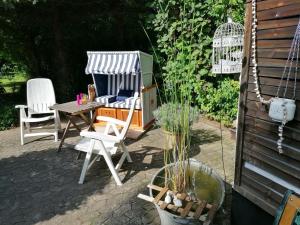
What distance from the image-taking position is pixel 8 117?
21.2 ft

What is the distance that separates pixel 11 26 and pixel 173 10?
195 inches

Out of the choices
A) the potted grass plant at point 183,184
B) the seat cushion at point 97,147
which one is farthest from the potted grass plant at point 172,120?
the seat cushion at point 97,147

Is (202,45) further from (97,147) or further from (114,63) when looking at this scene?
(97,147)

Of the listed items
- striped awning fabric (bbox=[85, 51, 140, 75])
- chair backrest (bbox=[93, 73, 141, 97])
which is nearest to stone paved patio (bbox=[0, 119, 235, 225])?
striped awning fabric (bbox=[85, 51, 140, 75])

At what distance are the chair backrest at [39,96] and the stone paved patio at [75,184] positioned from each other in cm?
70

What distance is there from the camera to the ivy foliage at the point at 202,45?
18.4 ft

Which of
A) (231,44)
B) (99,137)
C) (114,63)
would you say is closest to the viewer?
(99,137)

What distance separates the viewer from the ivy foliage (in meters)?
5.61

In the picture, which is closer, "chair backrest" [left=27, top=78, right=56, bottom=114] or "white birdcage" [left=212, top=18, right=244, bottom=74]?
"white birdcage" [left=212, top=18, right=244, bottom=74]

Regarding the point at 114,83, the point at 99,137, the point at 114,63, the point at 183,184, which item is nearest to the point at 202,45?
the point at 114,63

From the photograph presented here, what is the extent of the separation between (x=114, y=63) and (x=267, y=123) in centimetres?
444

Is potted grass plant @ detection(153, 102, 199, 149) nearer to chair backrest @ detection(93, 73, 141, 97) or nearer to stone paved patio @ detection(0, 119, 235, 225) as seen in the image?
stone paved patio @ detection(0, 119, 235, 225)

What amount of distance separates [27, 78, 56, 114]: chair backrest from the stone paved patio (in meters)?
0.70

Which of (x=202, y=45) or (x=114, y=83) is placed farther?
(x=114, y=83)
